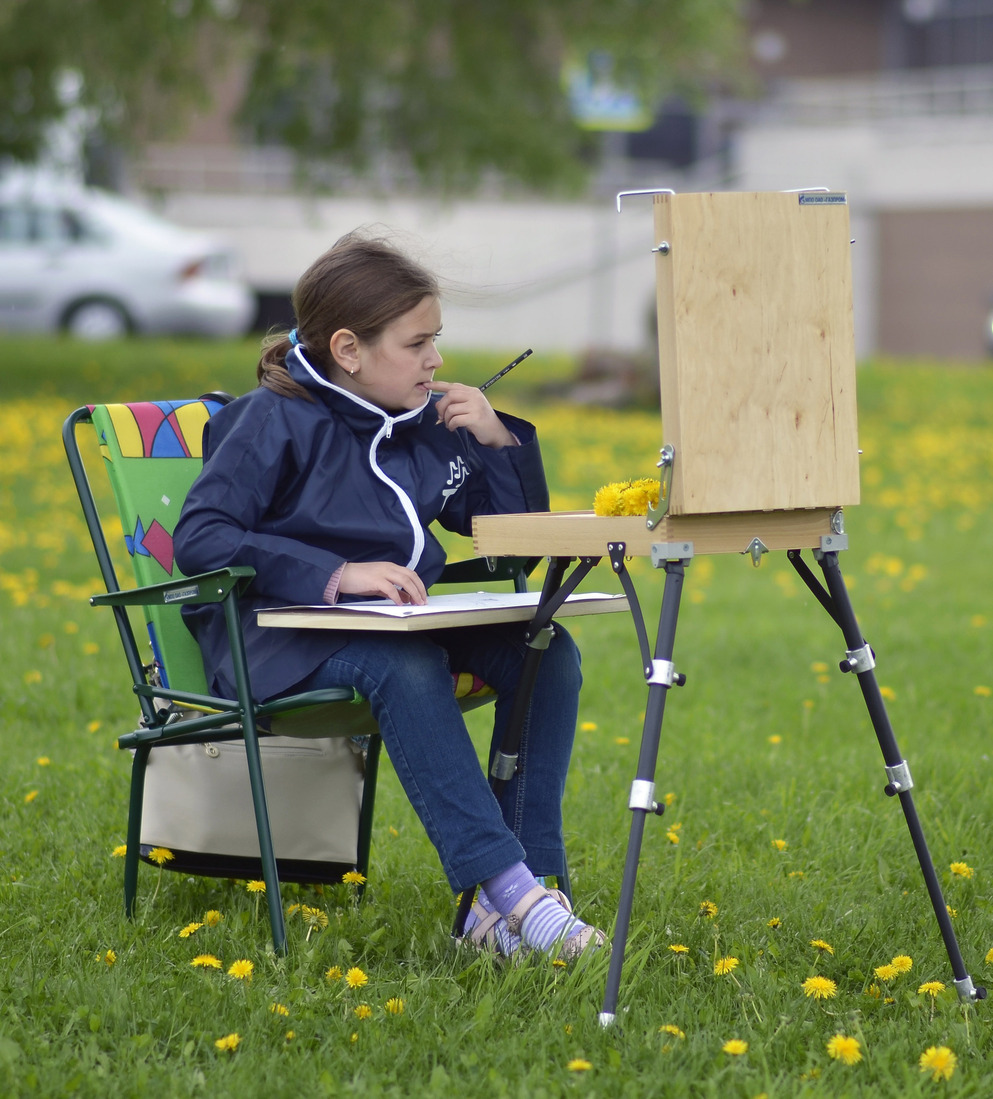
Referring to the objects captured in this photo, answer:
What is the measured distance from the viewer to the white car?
669 inches

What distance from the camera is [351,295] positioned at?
9.75 feet

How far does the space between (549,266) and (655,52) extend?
9.46 metres

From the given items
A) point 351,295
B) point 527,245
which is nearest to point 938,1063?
point 351,295

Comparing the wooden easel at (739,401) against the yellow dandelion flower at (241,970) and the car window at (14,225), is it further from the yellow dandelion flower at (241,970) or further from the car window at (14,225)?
the car window at (14,225)

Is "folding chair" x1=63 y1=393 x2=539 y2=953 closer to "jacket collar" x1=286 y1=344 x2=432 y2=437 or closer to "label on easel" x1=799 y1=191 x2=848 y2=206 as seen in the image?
"jacket collar" x1=286 y1=344 x2=432 y2=437

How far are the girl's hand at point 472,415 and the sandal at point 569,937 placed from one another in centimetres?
93

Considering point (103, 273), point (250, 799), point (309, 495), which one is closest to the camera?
point (309, 495)

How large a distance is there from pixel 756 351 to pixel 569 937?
1073 millimetres

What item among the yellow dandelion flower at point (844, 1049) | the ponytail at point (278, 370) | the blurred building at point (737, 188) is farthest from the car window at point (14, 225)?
the yellow dandelion flower at point (844, 1049)

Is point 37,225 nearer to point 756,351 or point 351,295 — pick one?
point 351,295

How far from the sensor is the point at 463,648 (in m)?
3.05

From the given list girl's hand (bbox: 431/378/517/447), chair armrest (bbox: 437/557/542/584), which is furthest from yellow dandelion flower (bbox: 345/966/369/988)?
girl's hand (bbox: 431/378/517/447)

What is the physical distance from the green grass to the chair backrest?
20.2 inches

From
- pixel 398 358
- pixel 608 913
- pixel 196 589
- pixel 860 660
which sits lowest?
pixel 608 913
